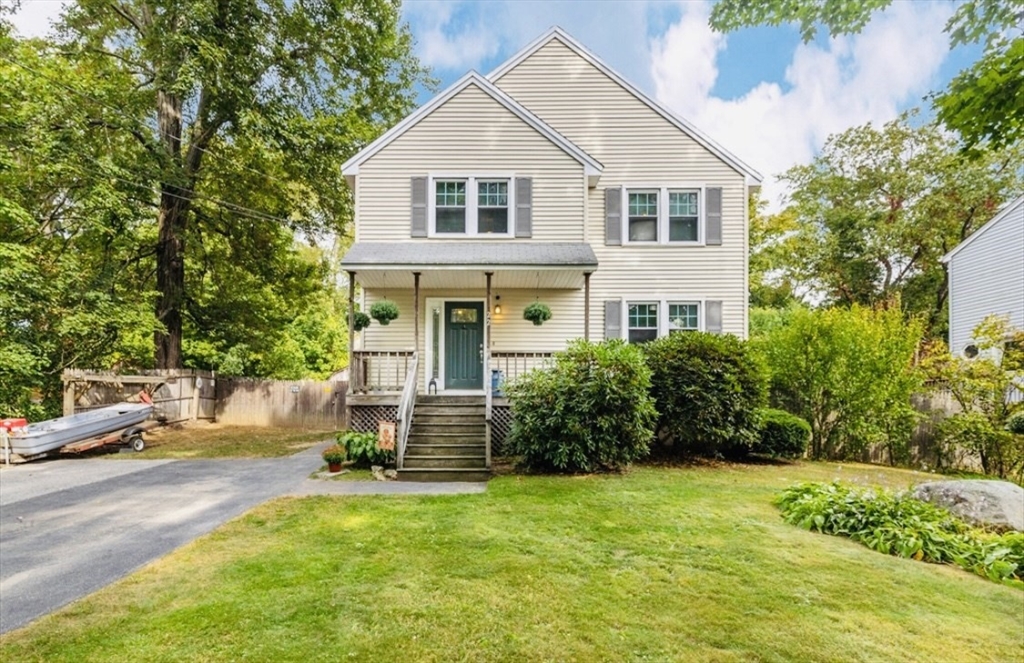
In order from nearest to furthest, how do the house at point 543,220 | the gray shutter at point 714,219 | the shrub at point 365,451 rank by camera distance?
the shrub at point 365,451 → the house at point 543,220 → the gray shutter at point 714,219

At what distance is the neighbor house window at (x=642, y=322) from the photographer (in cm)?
1162

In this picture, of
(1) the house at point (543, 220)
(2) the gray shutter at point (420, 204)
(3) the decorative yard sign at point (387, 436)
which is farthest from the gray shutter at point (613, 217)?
(3) the decorative yard sign at point (387, 436)

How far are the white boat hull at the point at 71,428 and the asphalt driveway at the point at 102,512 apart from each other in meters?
0.42

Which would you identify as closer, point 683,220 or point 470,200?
point 470,200

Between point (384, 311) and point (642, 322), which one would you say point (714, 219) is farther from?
point (384, 311)

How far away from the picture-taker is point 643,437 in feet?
26.6

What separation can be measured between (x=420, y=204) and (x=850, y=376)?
10269 mm

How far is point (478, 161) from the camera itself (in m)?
11.0

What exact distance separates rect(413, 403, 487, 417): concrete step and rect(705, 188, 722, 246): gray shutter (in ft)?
22.8

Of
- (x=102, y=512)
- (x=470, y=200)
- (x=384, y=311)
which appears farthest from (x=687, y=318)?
(x=102, y=512)

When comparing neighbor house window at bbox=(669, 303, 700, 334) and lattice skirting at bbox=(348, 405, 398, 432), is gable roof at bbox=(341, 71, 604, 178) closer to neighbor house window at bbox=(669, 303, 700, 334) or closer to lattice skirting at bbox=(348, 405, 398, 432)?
neighbor house window at bbox=(669, 303, 700, 334)

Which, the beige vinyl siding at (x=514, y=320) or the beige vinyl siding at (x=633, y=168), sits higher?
the beige vinyl siding at (x=633, y=168)

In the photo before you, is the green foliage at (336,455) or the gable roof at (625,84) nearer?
the green foliage at (336,455)

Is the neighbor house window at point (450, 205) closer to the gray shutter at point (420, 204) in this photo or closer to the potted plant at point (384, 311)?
the gray shutter at point (420, 204)
